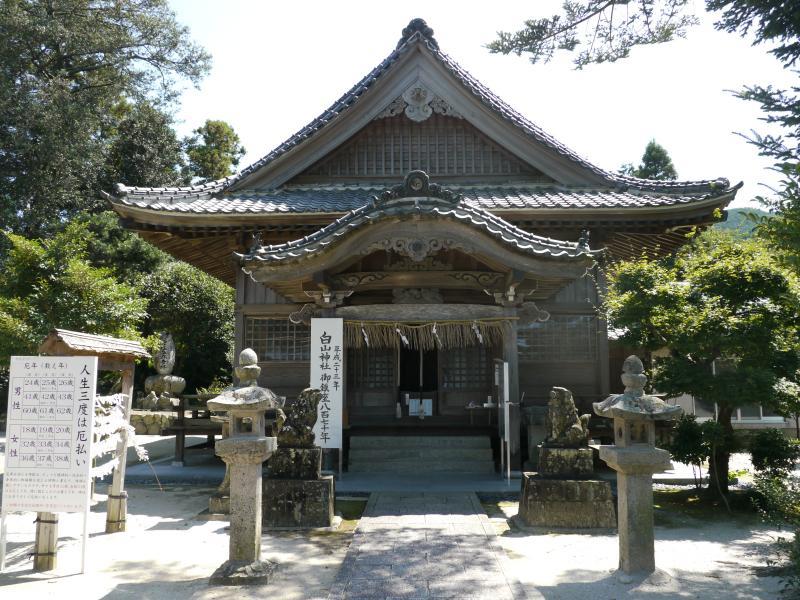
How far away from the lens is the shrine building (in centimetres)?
948

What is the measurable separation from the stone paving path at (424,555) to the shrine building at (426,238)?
102 inches

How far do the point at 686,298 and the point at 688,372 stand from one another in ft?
3.44

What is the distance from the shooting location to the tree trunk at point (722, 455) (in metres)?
8.82

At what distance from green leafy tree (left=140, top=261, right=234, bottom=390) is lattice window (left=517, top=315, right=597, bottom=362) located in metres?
14.9

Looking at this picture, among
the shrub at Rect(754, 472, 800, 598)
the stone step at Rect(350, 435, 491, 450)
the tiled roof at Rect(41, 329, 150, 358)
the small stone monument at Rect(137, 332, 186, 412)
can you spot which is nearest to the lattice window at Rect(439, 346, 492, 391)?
the stone step at Rect(350, 435, 491, 450)

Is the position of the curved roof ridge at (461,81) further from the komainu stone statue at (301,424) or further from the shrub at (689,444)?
the komainu stone statue at (301,424)

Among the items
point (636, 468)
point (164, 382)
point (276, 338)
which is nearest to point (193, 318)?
point (164, 382)

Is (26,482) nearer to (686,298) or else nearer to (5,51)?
(686,298)

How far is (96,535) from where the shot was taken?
293 inches

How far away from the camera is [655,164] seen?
34.8 metres

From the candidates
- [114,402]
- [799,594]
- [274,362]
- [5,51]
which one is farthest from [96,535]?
[5,51]

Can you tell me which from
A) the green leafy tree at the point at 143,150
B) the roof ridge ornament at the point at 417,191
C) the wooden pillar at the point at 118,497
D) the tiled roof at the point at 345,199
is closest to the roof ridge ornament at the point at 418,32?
the tiled roof at the point at 345,199

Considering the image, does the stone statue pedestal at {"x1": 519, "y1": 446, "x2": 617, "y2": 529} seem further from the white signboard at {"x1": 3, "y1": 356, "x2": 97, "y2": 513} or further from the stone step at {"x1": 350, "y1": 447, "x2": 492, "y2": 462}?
the white signboard at {"x1": 3, "y1": 356, "x2": 97, "y2": 513}

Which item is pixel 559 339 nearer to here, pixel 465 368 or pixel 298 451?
pixel 465 368
